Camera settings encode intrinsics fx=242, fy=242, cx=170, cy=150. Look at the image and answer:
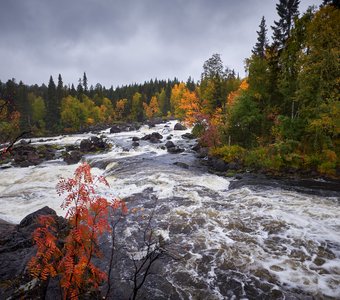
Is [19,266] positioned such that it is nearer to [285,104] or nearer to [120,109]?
[285,104]

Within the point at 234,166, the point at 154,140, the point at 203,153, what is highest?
the point at 154,140

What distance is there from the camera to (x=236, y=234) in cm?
1072

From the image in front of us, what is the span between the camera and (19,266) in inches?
288

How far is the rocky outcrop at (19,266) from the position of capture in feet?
20.6

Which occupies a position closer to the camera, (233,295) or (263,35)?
(233,295)

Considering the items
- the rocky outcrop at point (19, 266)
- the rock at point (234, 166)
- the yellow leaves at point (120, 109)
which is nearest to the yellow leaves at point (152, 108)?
the yellow leaves at point (120, 109)

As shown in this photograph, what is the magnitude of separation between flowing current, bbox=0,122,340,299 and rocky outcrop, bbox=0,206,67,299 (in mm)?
2902

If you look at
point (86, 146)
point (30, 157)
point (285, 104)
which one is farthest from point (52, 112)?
point (285, 104)

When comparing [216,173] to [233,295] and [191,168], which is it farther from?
[233,295]

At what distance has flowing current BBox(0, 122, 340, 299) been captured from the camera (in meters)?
7.55

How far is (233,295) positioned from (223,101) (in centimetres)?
3874

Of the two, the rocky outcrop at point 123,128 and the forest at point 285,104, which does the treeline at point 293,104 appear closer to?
the forest at point 285,104

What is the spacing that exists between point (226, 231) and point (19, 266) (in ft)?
26.4

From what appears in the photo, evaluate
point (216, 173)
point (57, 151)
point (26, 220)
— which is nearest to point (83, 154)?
point (57, 151)
